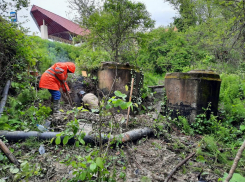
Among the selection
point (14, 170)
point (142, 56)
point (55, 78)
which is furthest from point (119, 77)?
point (142, 56)

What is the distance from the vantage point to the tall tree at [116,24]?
8188mm

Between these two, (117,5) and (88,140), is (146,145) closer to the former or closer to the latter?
(88,140)

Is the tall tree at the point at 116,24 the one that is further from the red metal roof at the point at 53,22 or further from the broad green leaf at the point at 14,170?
the broad green leaf at the point at 14,170

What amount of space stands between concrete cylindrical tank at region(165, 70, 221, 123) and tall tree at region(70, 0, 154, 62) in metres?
4.94

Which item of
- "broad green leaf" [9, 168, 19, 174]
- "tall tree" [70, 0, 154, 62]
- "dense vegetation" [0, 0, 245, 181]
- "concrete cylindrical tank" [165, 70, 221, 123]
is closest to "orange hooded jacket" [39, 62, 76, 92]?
"dense vegetation" [0, 0, 245, 181]

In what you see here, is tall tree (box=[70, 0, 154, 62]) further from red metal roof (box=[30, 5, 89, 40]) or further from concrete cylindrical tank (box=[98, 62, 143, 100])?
red metal roof (box=[30, 5, 89, 40])

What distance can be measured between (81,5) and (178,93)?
12.0m

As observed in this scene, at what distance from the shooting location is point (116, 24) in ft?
27.6

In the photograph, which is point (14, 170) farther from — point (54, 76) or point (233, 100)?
point (233, 100)

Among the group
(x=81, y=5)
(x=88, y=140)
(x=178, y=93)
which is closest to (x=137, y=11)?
(x=178, y=93)

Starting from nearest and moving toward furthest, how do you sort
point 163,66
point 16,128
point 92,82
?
point 16,128, point 92,82, point 163,66

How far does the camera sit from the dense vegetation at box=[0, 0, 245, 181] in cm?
393

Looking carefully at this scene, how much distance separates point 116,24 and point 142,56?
507cm

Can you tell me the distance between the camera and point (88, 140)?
302cm
